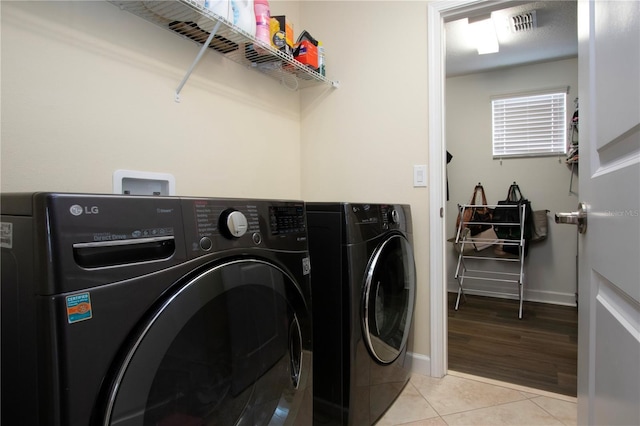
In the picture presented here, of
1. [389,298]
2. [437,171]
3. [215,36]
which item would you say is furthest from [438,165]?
[215,36]

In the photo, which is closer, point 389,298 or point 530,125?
point 389,298

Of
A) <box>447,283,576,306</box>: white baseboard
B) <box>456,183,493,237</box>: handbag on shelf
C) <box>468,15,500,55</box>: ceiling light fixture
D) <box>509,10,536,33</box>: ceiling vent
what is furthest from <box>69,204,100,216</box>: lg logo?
<box>447,283,576,306</box>: white baseboard

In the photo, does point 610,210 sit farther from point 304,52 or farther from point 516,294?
point 516,294

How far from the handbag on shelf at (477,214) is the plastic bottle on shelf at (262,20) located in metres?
2.64

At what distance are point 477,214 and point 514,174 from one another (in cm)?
52

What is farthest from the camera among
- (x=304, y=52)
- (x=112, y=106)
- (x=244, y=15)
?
(x=304, y=52)

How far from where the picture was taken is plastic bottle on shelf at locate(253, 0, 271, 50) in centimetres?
146

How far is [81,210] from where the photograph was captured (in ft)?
1.63

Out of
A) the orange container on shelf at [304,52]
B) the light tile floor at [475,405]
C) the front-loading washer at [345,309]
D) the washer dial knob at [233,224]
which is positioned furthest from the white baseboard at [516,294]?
the washer dial knob at [233,224]

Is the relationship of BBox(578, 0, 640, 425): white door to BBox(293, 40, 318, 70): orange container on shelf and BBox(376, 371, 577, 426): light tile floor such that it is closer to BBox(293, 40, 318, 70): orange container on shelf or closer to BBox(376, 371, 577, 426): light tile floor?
BBox(376, 371, 577, 426): light tile floor

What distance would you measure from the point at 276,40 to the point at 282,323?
1.30 meters

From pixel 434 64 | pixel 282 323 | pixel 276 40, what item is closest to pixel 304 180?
pixel 276 40

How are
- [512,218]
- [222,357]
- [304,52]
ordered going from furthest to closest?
[512,218] < [304,52] < [222,357]

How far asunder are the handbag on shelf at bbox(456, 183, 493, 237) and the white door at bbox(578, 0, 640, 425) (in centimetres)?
271
